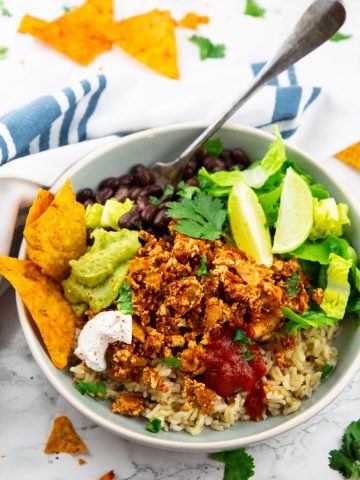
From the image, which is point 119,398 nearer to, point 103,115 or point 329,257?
point 329,257

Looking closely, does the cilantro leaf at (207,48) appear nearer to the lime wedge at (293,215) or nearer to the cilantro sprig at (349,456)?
the lime wedge at (293,215)

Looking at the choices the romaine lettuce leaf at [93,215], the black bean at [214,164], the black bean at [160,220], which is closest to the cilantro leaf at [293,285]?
the black bean at [160,220]

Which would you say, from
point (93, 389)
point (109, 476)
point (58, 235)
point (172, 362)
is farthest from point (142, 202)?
point (109, 476)

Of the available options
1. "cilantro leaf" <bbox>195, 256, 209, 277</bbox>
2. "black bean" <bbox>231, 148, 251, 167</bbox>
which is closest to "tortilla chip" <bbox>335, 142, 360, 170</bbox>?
"black bean" <bbox>231, 148, 251, 167</bbox>

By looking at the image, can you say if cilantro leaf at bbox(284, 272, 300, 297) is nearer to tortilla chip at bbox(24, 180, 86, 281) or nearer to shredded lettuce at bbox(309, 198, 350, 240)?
shredded lettuce at bbox(309, 198, 350, 240)

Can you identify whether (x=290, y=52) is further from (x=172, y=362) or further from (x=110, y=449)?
(x=110, y=449)

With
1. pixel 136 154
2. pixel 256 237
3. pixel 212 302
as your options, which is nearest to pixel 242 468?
pixel 212 302
